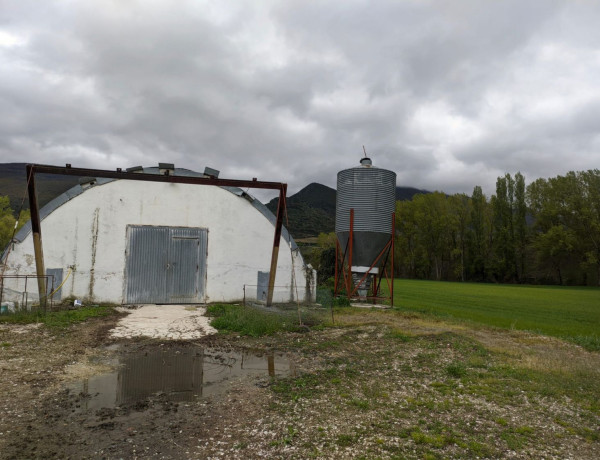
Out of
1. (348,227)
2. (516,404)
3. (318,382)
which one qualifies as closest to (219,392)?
(318,382)

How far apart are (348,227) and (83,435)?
1450cm

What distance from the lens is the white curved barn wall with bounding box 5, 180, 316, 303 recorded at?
1552cm

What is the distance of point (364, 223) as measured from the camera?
18.0m

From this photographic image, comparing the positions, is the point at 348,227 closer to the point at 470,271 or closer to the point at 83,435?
the point at 83,435

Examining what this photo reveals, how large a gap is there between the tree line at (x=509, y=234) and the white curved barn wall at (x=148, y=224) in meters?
47.0

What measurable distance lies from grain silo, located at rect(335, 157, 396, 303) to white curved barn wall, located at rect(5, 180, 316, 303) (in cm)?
199

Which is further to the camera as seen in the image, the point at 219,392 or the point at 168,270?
the point at 168,270

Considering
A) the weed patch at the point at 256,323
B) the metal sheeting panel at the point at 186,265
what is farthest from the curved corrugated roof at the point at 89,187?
the weed patch at the point at 256,323

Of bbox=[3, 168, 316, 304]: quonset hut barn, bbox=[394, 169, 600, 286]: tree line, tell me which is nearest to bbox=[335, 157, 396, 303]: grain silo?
bbox=[3, 168, 316, 304]: quonset hut barn

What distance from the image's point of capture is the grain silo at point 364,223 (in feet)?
59.3

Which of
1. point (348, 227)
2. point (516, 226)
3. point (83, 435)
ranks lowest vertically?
point (83, 435)

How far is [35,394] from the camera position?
619 centimetres

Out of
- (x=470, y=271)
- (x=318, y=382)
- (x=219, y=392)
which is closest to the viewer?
(x=219, y=392)

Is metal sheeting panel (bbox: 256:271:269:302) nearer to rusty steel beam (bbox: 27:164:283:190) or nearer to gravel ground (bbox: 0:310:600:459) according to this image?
rusty steel beam (bbox: 27:164:283:190)
